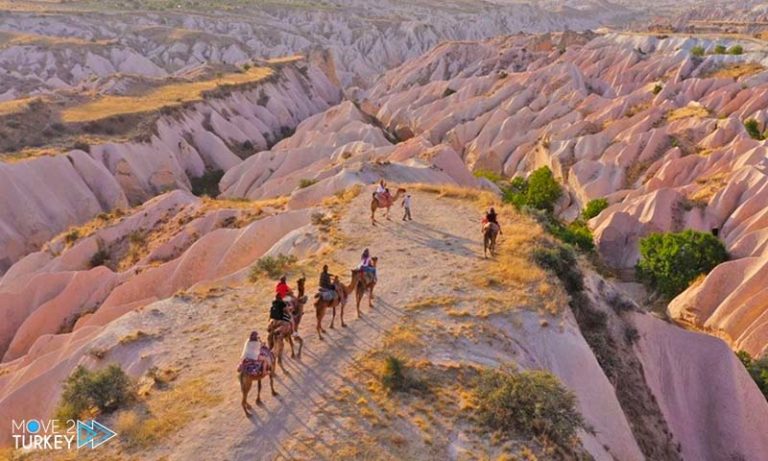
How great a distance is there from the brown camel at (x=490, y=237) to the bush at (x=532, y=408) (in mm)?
5613

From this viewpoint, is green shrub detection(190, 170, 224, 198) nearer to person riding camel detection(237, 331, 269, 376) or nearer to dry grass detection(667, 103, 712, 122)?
person riding camel detection(237, 331, 269, 376)

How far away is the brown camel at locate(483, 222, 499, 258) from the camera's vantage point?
16.0m

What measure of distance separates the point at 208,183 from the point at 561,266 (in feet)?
112

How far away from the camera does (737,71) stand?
6556cm

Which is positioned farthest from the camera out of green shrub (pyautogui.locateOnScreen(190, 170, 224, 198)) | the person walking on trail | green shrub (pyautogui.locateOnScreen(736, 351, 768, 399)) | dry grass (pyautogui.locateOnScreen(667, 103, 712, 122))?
dry grass (pyautogui.locateOnScreen(667, 103, 712, 122))

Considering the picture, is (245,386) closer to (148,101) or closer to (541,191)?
(541,191)

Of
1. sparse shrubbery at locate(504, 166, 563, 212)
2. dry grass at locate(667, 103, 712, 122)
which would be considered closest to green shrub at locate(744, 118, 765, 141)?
dry grass at locate(667, 103, 712, 122)

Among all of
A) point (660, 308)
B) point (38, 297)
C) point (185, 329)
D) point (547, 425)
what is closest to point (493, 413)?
point (547, 425)

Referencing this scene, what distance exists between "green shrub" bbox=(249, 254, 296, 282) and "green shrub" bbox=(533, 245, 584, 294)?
6621mm

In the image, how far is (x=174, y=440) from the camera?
10062mm

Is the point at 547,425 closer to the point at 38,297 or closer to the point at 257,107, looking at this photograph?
the point at 38,297

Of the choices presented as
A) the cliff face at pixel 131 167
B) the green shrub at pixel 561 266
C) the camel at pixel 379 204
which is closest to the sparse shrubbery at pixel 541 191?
the camel at pixel 379 204

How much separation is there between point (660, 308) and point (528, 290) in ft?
52.7

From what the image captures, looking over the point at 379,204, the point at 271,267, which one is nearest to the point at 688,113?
the point at 379,204
